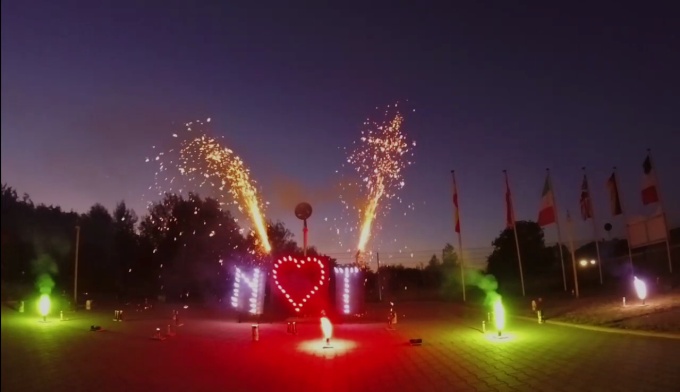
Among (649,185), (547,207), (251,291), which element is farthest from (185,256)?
(649,185)

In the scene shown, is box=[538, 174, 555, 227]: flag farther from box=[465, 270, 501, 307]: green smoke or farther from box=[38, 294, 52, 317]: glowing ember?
box=[38, 294, 52, 317]: glowing ember

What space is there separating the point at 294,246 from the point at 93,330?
3857 cm

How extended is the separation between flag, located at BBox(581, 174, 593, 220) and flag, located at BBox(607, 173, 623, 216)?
4.17ft

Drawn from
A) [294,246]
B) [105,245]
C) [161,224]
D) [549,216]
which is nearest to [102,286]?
[105,245]

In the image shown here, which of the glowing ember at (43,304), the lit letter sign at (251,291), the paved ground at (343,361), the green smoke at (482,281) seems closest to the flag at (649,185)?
the paved ground at (343,361)

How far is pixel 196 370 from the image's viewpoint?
12.6 meters

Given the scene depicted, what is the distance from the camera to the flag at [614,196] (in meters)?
35.3

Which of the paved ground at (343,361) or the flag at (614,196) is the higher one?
the flag at (614,196)

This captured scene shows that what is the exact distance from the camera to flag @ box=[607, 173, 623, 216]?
35281 millimetres

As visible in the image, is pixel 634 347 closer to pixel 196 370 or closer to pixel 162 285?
pixel 196 370

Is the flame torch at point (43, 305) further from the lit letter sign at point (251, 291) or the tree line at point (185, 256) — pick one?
the tree line at point (185, 256)

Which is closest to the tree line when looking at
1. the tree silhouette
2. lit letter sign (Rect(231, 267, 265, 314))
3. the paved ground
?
the tree silhouette

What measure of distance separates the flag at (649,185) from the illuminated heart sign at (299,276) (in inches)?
752

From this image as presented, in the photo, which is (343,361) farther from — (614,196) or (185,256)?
(185,256)
